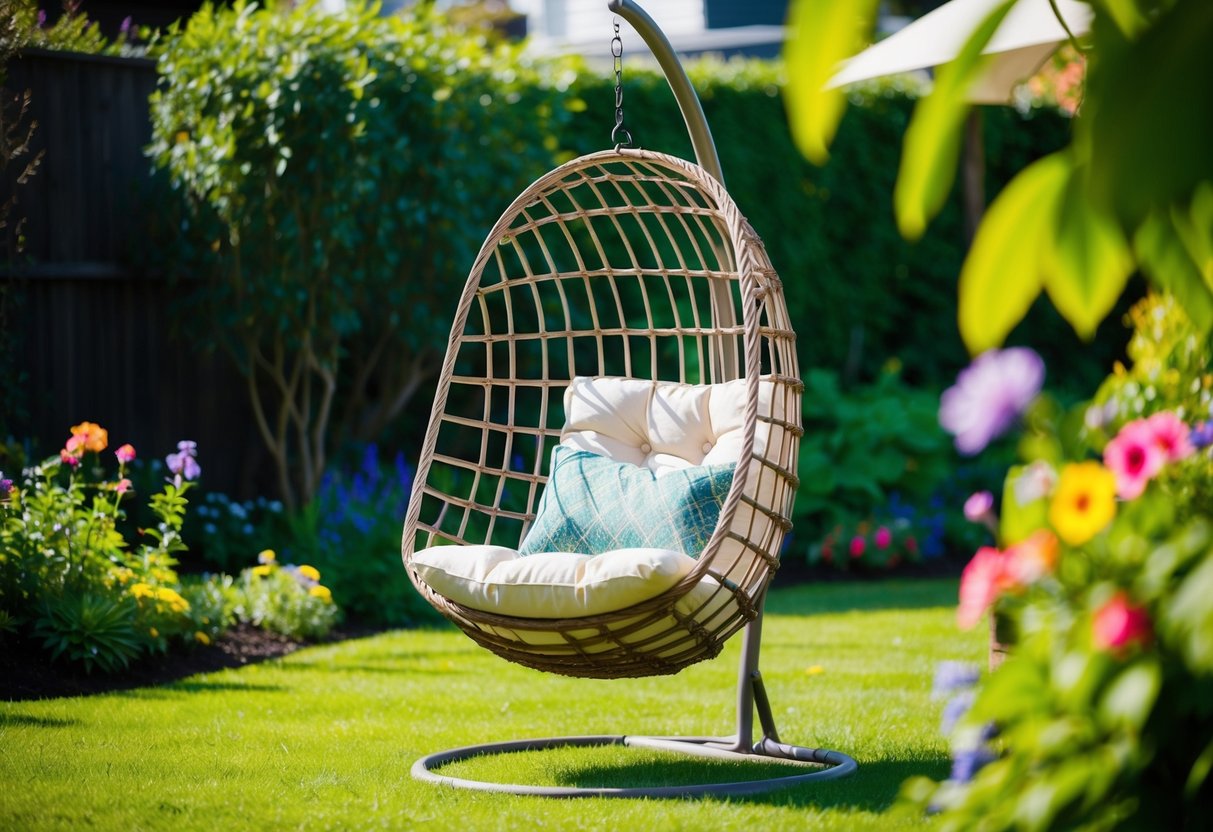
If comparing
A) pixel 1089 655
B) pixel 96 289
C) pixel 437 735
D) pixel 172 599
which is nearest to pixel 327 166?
pixel 96 289

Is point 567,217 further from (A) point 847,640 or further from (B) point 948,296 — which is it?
(B) point 948,296

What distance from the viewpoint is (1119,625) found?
3.43 ft

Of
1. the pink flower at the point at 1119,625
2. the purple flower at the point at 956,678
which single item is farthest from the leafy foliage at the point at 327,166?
the pink flower at the point at 1119,625

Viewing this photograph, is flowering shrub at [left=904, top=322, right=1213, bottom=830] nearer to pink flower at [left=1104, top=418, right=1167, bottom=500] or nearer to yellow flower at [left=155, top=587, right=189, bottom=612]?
pink flower at [left=1104, top=418, right=1167, bottom=500]

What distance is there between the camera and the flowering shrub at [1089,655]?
1089 mm

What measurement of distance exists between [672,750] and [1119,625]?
6.82 ft

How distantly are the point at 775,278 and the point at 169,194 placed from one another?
10.1 feet

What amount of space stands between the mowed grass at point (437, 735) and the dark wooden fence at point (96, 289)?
1.46 m

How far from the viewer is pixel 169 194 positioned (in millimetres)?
5062

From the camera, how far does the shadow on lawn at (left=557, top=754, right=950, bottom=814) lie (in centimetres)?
252

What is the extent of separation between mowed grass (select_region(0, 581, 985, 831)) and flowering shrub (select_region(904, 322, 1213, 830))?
1092 mm

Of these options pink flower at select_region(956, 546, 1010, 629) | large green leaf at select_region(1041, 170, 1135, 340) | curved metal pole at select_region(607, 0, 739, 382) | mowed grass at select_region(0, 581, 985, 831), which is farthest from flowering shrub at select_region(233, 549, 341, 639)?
large green leaf at select_region(1041, 170, 1135, 340)

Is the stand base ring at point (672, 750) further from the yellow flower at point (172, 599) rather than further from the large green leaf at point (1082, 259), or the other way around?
the large green leaf at point (1082, 259)

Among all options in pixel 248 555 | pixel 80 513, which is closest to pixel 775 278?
pixel 80 513
